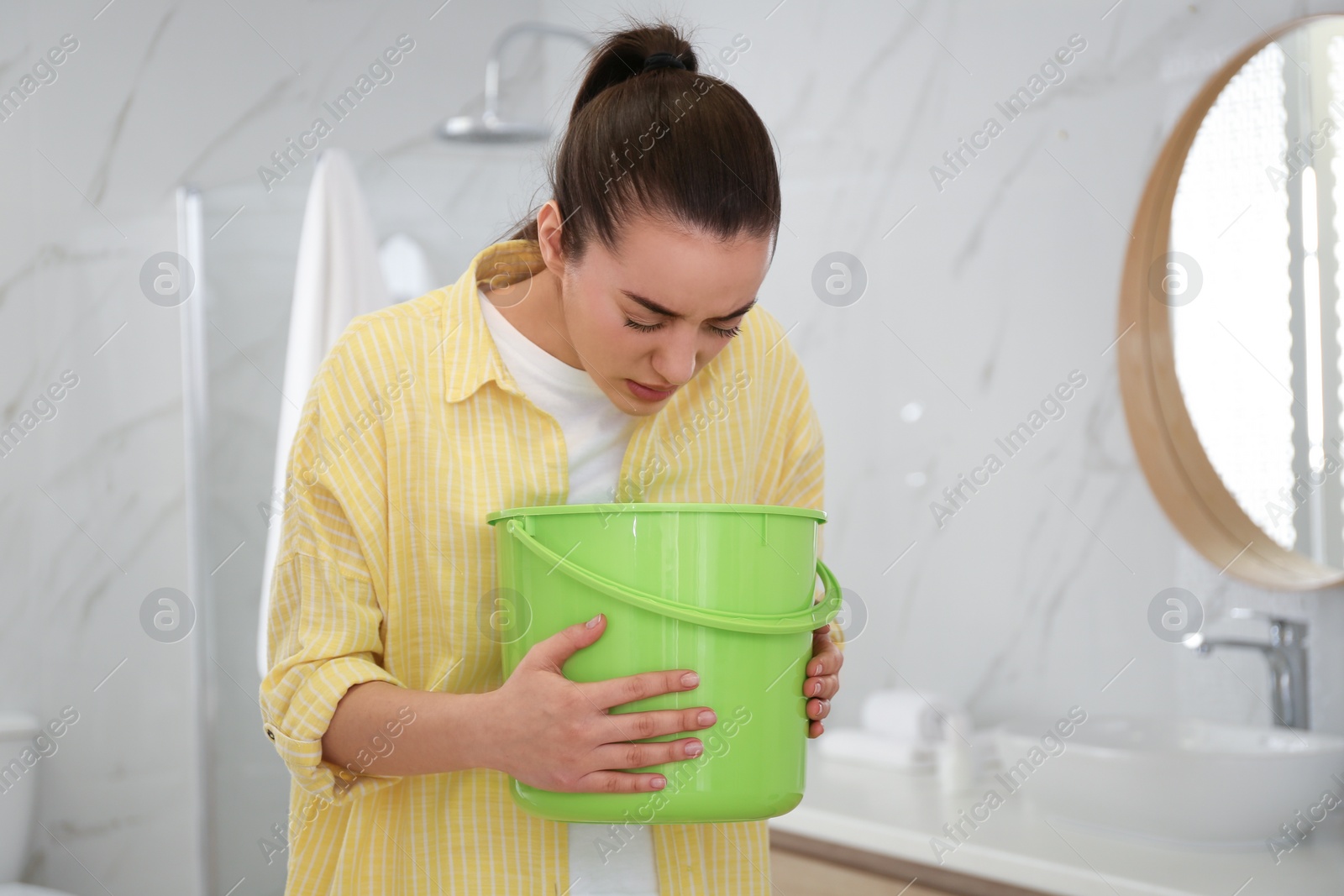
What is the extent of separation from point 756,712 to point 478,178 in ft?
6.54

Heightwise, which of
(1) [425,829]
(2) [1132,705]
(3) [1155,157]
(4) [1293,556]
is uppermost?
(3) [1155,157]

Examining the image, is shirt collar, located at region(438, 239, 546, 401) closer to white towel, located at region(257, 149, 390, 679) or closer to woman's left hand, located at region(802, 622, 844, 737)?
woman's left hand, located at region(802, 622, 844, 737)

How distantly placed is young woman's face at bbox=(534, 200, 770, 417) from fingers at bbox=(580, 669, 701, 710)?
205 mm

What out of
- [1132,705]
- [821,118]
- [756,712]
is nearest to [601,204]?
[756,712]

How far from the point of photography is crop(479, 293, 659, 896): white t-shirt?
32.2 inches

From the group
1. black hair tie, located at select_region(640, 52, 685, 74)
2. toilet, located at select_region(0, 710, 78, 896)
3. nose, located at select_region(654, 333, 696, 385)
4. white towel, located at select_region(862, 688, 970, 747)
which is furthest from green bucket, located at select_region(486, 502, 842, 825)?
toilet, located at select_region(0, 710, 78, 896)

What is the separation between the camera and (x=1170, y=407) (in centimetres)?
158

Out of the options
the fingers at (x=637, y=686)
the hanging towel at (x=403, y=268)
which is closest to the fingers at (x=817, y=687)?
the fingers at (x=637, y=686)

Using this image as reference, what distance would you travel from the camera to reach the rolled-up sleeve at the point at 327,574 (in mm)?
751

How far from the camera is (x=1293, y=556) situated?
145 centimetres

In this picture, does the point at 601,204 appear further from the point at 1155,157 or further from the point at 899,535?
the point at 899,535

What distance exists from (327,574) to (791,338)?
56.4 inches

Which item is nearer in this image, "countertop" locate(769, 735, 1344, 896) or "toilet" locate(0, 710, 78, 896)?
"countertop" locate(769, 735, 1344, 896)

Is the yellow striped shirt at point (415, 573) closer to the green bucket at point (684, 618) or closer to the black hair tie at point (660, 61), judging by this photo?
the green bucket at point (684, 618)
